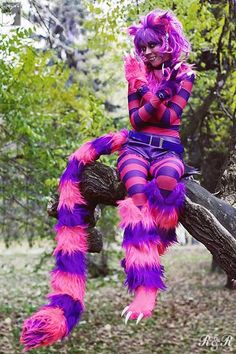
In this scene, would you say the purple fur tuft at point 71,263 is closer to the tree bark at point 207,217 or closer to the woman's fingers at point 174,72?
the tree bark at point 207,217

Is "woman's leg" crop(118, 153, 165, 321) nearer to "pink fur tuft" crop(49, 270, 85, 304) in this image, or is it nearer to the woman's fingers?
"pink fur tuft" crop(49, 270, 85, 304)

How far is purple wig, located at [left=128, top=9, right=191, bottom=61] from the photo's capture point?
3.24m

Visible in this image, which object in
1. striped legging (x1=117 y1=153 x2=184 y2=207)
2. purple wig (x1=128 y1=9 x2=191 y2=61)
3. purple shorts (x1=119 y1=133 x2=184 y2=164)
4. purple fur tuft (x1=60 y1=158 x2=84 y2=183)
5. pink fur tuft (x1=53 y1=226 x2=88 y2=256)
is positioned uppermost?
purple wig (x1=128 y1=9 x2=191 y2=61)

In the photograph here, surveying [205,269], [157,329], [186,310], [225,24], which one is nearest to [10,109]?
[225,24]

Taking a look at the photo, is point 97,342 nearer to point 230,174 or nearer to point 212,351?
point 212,351

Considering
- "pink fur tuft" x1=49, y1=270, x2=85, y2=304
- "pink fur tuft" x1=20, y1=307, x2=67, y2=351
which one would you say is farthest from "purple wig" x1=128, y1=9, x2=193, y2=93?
"pink fur tuft" x1=20, y1=307, x2=67, y2=351

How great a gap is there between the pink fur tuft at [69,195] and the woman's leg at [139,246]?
403 mm

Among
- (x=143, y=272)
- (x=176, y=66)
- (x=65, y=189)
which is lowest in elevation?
(x=143, y=272)

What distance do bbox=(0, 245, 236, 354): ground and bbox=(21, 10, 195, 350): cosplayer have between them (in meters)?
4.44

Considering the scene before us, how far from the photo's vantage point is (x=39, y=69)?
22.4 ft

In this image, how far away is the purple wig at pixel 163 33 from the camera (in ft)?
10.6

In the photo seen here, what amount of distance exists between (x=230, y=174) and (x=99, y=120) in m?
3.19

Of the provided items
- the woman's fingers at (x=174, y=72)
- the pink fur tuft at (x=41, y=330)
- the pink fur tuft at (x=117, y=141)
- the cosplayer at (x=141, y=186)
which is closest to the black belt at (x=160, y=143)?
the cosplayer at (x=141, y=186)

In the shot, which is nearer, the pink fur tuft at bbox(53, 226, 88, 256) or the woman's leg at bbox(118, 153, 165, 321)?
the woman's leg at bbox(118, 153, 165, 321)
